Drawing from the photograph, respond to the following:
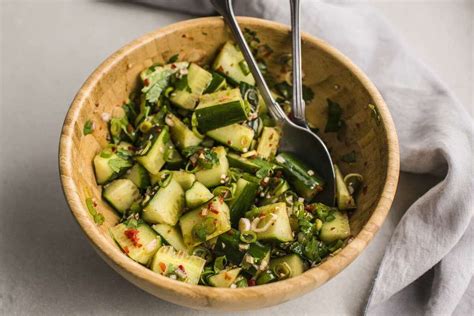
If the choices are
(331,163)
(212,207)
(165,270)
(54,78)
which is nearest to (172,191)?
(212,207)

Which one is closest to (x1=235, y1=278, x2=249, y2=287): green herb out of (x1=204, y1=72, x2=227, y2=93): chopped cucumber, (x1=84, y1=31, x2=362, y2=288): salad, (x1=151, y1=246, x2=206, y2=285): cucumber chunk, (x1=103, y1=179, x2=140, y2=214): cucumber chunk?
(x1=84, y1=31, x2=362, y2=288): salad

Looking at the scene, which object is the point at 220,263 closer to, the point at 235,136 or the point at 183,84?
the point at 235,136

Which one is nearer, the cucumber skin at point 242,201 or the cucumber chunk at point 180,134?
the cucumber skin at point 242,201

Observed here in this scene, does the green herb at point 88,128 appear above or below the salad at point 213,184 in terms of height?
above

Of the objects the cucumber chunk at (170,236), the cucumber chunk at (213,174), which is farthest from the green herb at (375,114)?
the cucumber chunk at (170,236)

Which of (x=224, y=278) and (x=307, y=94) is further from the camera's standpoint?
(x=307, y=94)

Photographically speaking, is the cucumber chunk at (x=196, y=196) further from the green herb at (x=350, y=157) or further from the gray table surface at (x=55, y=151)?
the green herb at (x=350, y=157)

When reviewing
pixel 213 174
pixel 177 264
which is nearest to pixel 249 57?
pixel 213 174
